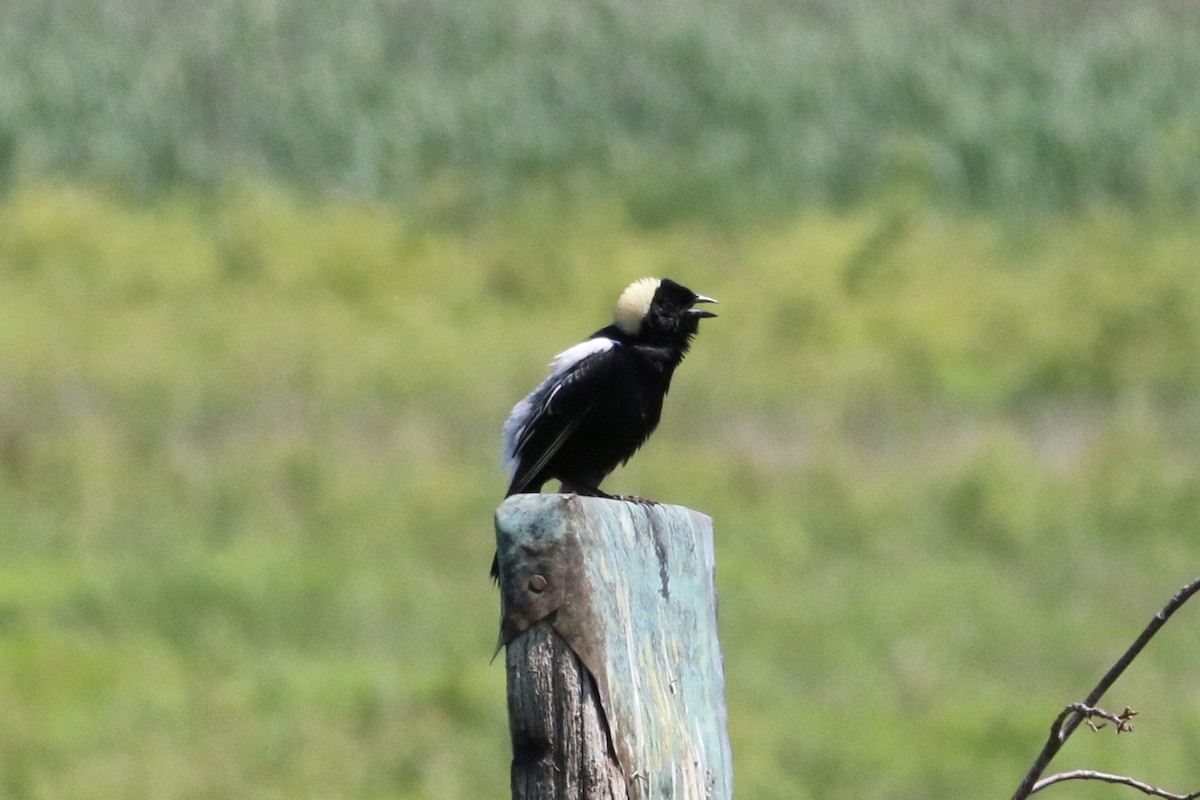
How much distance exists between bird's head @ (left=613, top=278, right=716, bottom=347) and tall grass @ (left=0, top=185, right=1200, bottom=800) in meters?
4.81

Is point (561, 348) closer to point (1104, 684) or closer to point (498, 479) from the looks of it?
point (498, 479)

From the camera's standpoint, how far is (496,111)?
2214 centimetres

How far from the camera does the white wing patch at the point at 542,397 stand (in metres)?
4.61

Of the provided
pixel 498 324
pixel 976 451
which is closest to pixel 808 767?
pixel 976 451

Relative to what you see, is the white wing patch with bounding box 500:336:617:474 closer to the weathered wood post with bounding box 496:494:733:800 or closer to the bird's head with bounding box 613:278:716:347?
the bird's head with bounding box 613:278:716:347

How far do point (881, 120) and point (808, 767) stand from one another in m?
13.4

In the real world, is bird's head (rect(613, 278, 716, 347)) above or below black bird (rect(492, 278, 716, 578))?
above

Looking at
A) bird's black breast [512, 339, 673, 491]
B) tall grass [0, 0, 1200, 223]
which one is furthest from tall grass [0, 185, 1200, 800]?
bird's black breast [512, 339, 673, 491]

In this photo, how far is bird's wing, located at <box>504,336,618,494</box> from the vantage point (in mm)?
4586

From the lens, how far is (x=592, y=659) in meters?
2.67

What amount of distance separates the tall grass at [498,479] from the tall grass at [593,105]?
575 millimetres

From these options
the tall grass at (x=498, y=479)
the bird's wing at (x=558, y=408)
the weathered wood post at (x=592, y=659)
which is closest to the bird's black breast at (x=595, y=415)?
the bird's wing at (x=558, y=408)

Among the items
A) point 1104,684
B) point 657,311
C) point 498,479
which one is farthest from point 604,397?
point 498,479

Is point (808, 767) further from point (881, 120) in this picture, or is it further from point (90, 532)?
point (881, 120)
